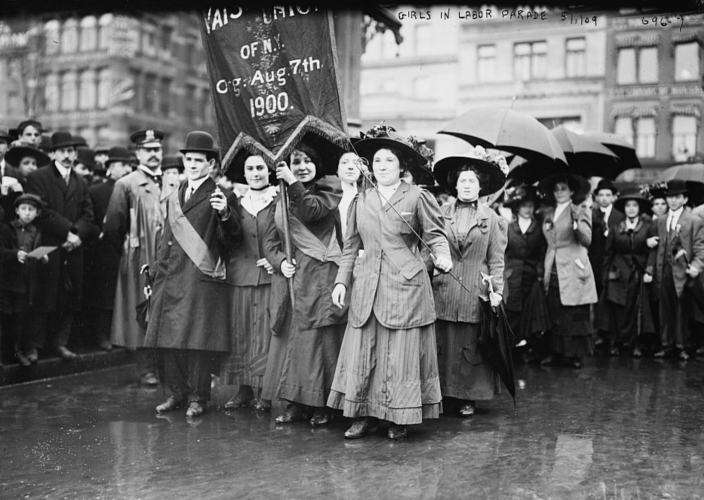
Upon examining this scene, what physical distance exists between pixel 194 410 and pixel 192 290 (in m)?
0.92

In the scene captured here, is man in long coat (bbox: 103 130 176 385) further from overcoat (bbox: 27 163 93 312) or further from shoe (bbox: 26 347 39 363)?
shoe (bbox: 26 347 39 363)

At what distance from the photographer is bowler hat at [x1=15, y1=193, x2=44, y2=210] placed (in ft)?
25.0

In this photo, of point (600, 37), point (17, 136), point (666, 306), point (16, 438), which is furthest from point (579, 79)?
point (16, 438)

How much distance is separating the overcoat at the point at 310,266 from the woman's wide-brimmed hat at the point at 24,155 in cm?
355

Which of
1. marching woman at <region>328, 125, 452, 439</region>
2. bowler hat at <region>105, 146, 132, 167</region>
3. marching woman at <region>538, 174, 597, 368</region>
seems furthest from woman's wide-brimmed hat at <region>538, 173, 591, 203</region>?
bowler hat at <region>105, 146, 132, 167</region>

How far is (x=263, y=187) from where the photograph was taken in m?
6.66

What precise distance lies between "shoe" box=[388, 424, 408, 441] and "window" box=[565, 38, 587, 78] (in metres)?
22.6

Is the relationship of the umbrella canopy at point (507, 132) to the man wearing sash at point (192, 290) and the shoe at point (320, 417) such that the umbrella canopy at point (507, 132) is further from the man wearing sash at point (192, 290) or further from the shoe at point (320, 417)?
the shoe at point (320, 417)

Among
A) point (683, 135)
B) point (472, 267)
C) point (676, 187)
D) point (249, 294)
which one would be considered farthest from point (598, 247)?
point (683, 135)

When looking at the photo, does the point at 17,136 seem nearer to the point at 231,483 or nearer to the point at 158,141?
the point at 158,141

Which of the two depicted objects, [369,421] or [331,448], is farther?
[369,421]

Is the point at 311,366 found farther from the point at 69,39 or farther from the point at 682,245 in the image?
the point at 69,39

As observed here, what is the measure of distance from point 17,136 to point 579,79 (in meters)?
20.3

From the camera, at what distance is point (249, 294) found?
6609mm
